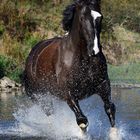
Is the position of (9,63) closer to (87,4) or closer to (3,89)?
(3,89)

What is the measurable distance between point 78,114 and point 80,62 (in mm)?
720

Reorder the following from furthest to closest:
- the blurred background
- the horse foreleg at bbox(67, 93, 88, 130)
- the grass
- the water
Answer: the blurred background → the grass → the water → the horse foreleg at bbox(67, 93, 88, 130)

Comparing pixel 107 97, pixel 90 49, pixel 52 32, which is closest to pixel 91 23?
pixel 90 49

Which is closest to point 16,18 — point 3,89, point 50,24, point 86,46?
point 50,24

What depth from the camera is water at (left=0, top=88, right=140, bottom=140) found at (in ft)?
31.2

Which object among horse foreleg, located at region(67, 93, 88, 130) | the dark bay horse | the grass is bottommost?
the grass

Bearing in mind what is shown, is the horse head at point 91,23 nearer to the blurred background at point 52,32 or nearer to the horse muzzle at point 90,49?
the horse muzzle at point 90,49

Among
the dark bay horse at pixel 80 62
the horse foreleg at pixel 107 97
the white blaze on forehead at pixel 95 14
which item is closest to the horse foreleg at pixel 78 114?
the dark bay horse at pixel 80 62

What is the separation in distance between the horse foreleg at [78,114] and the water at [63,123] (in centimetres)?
18

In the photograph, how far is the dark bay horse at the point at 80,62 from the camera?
8414mm

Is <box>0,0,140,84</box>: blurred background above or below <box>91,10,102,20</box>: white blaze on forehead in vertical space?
below

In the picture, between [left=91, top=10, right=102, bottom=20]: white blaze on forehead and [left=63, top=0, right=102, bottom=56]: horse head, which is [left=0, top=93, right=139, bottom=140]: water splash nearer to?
[left=63, top=0, right=102, bottom=56]: horse head

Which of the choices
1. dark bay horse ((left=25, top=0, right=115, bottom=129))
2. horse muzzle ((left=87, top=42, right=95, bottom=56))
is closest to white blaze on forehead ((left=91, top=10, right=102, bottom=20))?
dark bay horse ((left=25, top=0, right=115, bottom=129))

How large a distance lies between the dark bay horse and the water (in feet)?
1.77
